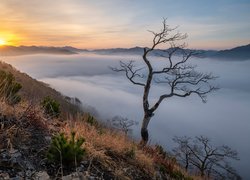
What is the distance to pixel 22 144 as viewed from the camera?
455 cm

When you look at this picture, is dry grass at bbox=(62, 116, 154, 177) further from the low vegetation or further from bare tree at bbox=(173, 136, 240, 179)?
bare tree at bbox=(173, 136, 240, 179)

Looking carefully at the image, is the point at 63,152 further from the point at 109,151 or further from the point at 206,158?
the point at 206,158

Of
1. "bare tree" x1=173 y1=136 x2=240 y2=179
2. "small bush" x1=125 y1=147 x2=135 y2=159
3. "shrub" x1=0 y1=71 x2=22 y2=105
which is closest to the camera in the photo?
"shrub" x1=0 y1=71 x2=22 y2=105

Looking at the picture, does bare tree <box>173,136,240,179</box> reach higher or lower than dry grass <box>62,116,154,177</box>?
lower

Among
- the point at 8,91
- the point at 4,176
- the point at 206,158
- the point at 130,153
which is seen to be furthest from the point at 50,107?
the point at 206,158

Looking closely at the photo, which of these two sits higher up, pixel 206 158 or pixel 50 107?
pixel 50 107

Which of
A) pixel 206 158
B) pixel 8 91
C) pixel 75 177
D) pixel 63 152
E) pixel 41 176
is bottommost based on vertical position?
pixel 206 158

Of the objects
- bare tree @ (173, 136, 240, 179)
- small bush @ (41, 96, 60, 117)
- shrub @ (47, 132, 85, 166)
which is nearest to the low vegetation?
shrub @ (47, 132, 85, 166)

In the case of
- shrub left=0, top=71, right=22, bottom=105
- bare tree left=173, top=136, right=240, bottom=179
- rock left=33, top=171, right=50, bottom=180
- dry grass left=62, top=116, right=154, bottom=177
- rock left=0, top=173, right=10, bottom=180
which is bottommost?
bare tree left=173, top=136, right=240, bottom=179

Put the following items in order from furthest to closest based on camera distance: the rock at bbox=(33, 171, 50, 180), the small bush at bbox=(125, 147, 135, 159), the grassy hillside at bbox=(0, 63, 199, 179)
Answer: the small bush at bbox=(125, 147, 135, 159)
the grassy hillside at bbox=(0, 63, 199, 179)
the rock at bbox=(33, 171, 50, 180)

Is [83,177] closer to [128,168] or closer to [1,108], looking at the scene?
[128,168]

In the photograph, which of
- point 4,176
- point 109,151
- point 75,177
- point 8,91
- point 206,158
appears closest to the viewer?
point 4,176

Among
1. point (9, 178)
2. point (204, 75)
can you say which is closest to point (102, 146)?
point (9, 178)

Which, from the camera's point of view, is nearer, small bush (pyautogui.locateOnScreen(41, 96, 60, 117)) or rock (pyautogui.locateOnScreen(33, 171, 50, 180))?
rock (pyautogui.locateOnScreen(33, 171, 50, 180))
